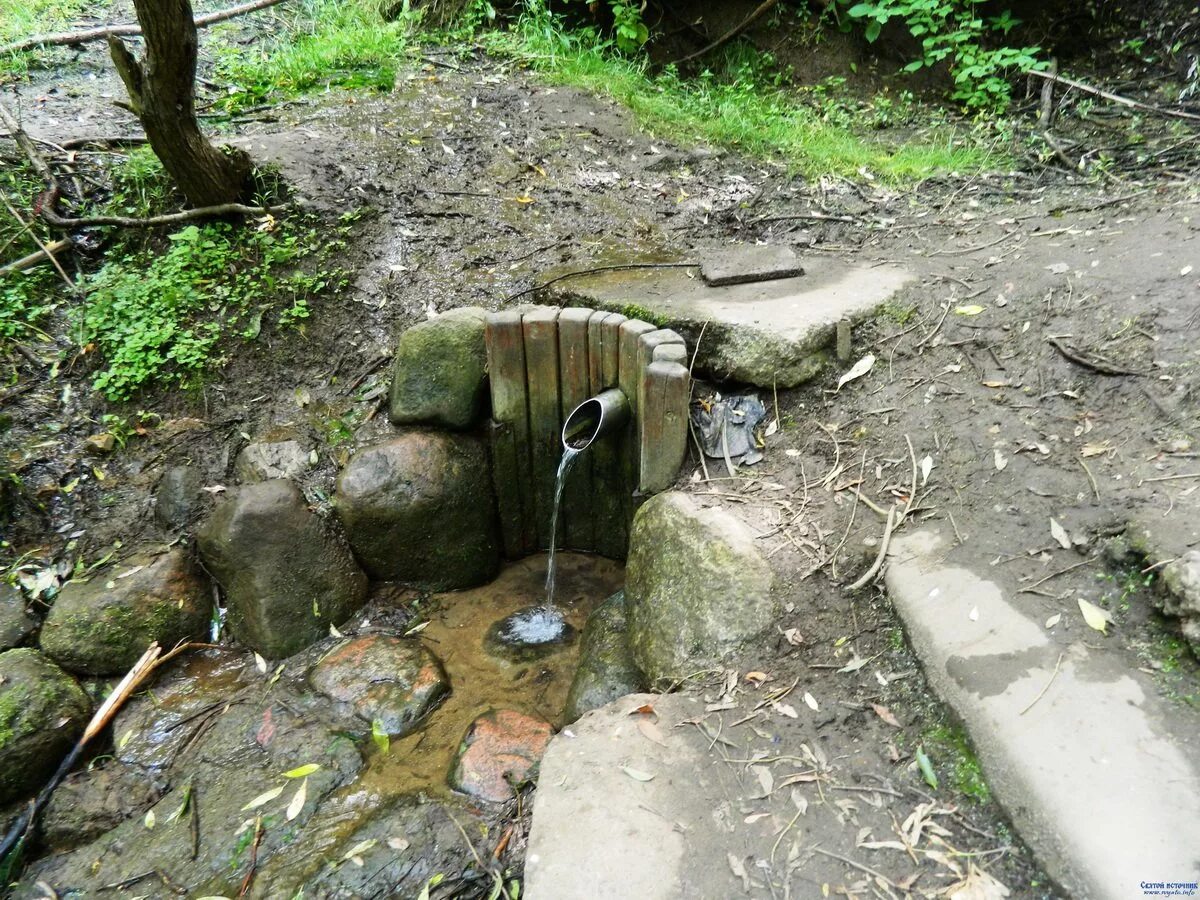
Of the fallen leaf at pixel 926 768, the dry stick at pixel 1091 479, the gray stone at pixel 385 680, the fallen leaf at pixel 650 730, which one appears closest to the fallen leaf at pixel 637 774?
the fallen leaf at pixel 650 730

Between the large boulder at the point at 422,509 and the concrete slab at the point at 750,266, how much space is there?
1.60 meters

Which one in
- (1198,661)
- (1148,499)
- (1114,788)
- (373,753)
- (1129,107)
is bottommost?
(373,753)

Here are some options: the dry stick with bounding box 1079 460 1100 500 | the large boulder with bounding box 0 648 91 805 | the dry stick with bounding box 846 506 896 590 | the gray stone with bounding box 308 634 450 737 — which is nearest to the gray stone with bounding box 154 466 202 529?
the large boulder with bounding box 0 648 91 805

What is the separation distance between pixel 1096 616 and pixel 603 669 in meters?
1.79

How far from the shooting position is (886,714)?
2.28 meters

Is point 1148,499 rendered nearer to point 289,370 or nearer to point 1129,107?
point 289,370

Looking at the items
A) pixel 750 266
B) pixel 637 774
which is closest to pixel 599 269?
pixel 750 266

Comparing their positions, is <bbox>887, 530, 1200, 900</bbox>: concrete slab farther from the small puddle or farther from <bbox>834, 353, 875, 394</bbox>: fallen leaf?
the small puddle

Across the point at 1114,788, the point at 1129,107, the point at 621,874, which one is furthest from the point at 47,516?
the point at 1129,107

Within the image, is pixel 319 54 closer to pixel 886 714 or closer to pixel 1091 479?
pixel 1091 479

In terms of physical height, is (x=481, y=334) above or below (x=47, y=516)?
above

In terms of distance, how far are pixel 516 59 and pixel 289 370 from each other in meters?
4.04

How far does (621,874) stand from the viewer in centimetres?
200

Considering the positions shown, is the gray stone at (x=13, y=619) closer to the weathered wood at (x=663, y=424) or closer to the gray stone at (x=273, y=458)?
the gray stone at (x=273, y=458)
